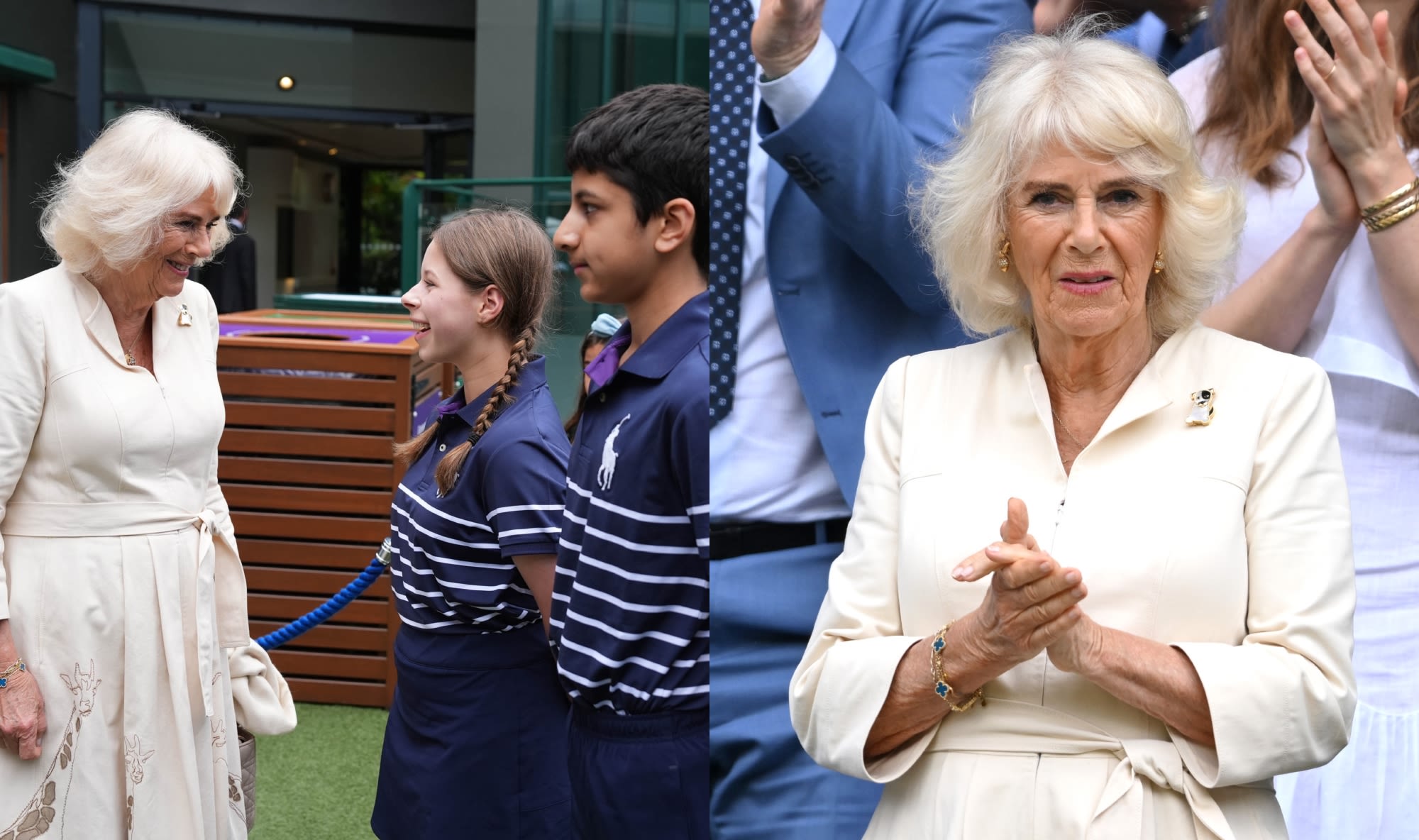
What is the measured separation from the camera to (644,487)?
1.91 meters

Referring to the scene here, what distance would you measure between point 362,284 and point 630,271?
15.9 m

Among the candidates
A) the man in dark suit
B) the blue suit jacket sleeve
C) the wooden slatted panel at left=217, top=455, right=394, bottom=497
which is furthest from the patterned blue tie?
the man in dark suit

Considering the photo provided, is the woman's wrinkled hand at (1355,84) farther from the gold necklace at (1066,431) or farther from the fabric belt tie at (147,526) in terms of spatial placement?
the fabric belt tie at (147,526)

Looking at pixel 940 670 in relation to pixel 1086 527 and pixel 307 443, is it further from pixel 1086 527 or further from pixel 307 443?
pixel 307 443

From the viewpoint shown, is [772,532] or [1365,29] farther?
[772,532]

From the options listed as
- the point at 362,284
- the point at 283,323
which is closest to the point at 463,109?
the point at 362,284

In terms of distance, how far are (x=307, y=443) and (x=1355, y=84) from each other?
14.2ft

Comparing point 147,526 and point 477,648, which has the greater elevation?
point 147,526

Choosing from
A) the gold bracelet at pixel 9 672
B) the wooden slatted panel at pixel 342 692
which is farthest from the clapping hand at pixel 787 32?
the wooden slatted panel at pixel 342 692

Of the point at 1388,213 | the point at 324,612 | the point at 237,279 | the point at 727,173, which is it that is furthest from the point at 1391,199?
the point at 237,279

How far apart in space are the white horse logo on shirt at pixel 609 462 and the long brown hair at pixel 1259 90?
0.88 m

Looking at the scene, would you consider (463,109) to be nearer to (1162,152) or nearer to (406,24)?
(406,24)

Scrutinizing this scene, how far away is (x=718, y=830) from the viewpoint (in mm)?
1964

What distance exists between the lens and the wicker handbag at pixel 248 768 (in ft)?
10.6
